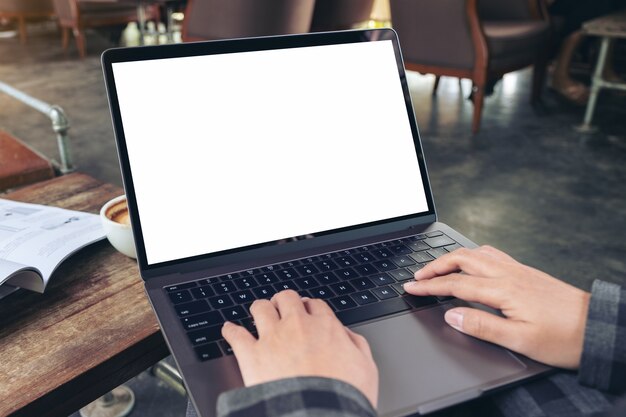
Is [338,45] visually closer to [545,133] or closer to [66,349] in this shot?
[66,349]

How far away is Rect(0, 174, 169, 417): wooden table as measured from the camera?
1.66ft

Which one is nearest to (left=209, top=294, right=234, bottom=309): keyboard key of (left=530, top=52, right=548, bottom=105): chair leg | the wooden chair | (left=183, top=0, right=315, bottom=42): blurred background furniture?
the wooden chair

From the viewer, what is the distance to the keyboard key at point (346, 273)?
629 millimetres

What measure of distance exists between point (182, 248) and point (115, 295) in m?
0.10

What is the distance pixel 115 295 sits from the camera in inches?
25.3

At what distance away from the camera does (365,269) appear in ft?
2.12

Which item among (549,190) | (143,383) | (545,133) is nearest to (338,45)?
(143,383)

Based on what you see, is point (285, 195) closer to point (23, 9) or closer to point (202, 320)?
point (202, 320)

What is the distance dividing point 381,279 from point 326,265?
7 centimetres

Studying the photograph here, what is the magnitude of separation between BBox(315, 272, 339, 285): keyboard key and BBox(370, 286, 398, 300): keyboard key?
46 mm

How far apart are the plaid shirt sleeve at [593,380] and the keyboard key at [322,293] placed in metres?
0.20

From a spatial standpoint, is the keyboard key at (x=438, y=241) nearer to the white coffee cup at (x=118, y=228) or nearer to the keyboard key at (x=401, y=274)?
the keyboard key at (x=401, y=274)

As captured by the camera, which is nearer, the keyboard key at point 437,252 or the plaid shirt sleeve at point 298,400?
the plaid shirt sleeve at point 298,400

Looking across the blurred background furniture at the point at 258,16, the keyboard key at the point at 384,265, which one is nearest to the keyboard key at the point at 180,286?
the keyboard key at the point at 384,265
